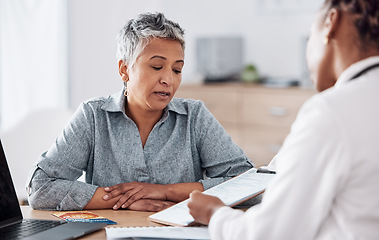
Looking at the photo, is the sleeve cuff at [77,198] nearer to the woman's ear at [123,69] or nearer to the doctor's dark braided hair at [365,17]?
the woman's ear at [123,69]

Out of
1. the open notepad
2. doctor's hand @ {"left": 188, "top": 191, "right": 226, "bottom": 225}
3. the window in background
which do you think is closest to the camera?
doctor's hand @ {"left": 188, "top": 191, "right": 226, "bottom": 225}

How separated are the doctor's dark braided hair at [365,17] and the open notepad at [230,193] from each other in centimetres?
64

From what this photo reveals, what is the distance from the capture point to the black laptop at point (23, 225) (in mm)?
1490

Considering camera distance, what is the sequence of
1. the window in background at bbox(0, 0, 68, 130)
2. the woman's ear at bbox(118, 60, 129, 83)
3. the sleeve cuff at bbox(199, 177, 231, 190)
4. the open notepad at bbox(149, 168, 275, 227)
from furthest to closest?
the window in background at bbox(0, 0, 68, 130)
the woman's ear at bbox(118, 60, 129, 83)
the sleeve cuff at bbox(199, 177, 231, 190)
the open notepad at bbox(149, 168, 275, 227)

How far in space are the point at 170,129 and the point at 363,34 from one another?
3.46 ft

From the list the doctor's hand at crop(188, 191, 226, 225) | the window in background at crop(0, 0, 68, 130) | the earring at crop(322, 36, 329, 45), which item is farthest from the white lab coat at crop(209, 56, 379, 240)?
the window in background at crop(0, 0, 68, 130)

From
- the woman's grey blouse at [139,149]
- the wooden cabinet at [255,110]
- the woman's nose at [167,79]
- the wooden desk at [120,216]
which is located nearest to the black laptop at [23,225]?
the wooden desk at [120,216]

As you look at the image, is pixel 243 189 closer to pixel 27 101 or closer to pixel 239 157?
pixel 239 157

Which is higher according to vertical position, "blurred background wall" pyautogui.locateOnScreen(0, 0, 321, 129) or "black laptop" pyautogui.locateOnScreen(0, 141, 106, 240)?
"blurred background wall" pyautogui.locateOnScreen(0, 0, 321, 129)

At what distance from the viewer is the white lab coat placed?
3.50 ft

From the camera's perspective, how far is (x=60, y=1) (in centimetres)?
482

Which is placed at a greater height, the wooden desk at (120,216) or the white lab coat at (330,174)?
the white lab coat at (330,174)

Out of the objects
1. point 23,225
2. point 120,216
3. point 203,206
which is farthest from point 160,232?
point 23,225

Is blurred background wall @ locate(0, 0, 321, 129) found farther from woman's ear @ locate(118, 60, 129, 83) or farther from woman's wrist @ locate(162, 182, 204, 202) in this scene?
woman's wrist @ locate(162, 182, 204, 202)
